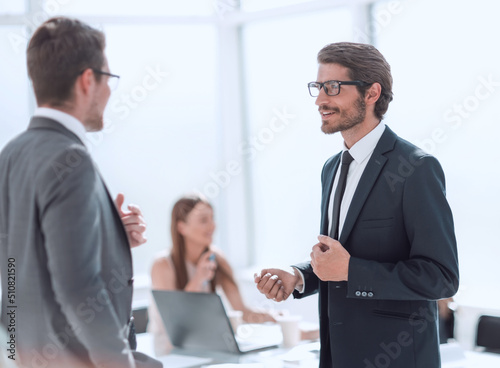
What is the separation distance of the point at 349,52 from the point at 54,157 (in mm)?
1155

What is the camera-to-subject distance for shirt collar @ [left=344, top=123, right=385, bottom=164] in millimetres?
2045

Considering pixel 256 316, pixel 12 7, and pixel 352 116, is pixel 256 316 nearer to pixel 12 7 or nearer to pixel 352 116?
pixel 352 116

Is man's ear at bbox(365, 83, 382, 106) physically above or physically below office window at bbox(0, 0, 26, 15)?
below

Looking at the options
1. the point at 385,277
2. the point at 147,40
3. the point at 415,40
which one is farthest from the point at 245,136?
the point at 385,277

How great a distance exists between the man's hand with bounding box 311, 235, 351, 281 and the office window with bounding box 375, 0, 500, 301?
2.43 metres

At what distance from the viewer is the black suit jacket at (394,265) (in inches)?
70.5

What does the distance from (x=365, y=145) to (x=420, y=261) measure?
463 mm

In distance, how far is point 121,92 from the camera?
482cm

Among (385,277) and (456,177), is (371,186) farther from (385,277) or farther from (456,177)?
(456,177)

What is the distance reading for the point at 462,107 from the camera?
4000 mm

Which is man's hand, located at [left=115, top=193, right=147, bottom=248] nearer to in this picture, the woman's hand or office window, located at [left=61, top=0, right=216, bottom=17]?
the woman's hand

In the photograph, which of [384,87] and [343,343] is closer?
[343,343]

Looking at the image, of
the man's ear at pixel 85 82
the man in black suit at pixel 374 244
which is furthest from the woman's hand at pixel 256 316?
the man's ear at pixel 85 82

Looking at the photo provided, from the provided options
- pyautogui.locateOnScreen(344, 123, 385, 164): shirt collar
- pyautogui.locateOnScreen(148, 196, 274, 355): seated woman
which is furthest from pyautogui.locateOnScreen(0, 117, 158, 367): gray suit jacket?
pyautogui.locateOnScreen(148, 196, 274, 355): seated woman
